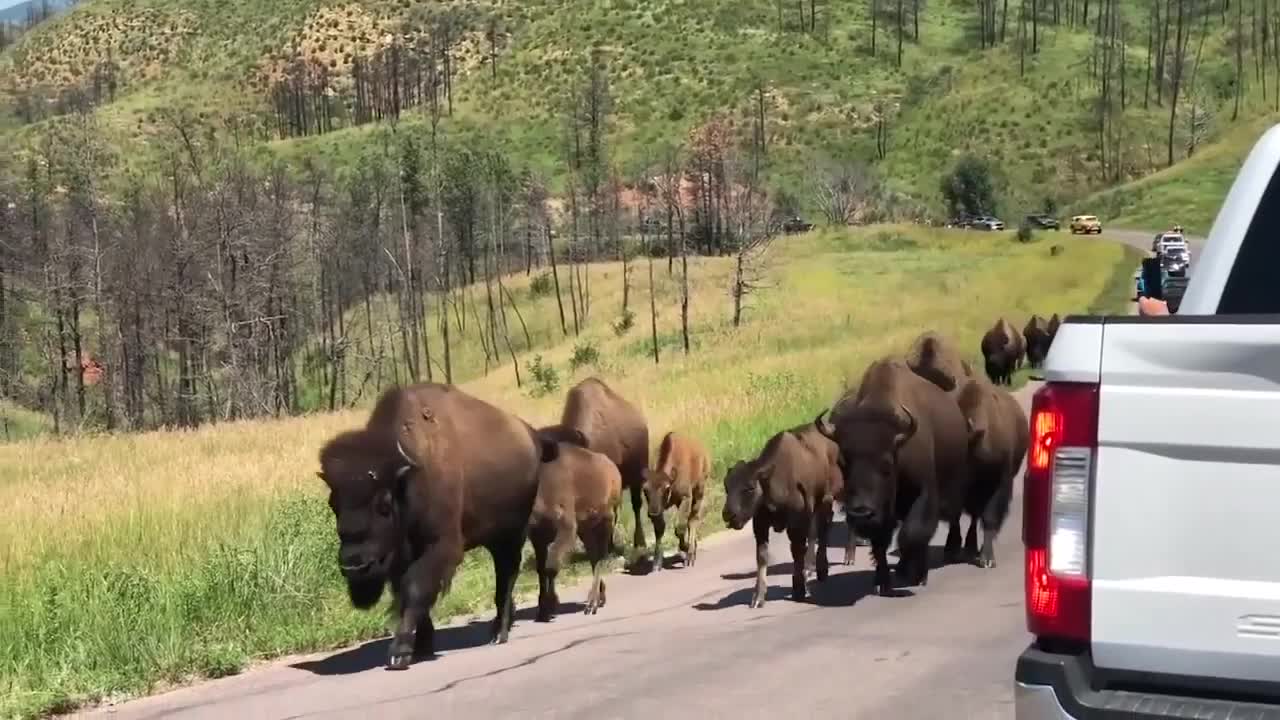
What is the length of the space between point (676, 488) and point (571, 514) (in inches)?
90.3

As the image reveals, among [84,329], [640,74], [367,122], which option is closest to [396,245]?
[84,329]

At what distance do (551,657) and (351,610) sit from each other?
7.00 ft

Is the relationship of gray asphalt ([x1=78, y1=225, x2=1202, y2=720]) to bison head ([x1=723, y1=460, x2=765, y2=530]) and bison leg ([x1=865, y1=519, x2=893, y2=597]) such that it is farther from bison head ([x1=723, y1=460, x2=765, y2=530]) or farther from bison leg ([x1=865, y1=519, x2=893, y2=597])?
bison head ([x1=723, y1=460, x2=765, y2=530])

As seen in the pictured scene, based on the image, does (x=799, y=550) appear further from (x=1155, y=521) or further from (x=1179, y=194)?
(x=1179, y=194)

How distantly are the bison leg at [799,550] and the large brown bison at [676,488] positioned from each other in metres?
2.07

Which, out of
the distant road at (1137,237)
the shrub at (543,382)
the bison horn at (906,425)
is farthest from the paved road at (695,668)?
the distant road at (1137,237)

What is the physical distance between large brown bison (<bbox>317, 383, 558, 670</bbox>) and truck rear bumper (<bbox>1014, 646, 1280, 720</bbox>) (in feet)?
16.0

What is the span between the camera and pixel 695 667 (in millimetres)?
8156

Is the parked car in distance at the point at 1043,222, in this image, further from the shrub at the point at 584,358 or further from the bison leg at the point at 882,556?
the bison leg at the point at 882,556

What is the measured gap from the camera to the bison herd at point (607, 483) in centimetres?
831

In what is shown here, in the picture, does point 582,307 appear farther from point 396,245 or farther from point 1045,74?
point 1045,74

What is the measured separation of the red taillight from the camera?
3.72m

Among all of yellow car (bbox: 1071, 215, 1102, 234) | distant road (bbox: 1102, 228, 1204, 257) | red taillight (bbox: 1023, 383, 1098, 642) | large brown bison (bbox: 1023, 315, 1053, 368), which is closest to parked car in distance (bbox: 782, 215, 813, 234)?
yellow car (bbox: 1071, 215, 1102, 234)

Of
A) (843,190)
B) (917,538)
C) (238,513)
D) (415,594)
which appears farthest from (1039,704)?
(843,190)
